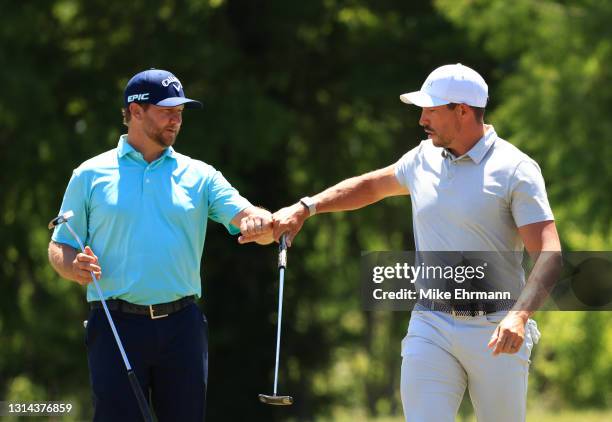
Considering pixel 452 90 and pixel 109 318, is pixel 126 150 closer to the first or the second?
pixel 109 318

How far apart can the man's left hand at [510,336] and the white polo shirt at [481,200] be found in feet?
1.58

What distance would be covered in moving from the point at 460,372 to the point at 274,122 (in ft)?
28.5

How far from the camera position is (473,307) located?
217 inches

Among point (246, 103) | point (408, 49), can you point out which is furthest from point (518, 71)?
point (246, 103)

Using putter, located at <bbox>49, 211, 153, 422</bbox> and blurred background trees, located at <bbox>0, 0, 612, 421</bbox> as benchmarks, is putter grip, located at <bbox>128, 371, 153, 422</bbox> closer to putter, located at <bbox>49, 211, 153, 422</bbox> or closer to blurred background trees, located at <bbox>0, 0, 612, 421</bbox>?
putter, located at <bbox>49, 211, 153, 422</bbox>

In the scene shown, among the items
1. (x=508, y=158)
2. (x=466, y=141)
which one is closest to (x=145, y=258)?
(x=466, y=141)

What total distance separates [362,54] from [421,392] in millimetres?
10461

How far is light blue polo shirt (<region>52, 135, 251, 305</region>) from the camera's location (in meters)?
5.42

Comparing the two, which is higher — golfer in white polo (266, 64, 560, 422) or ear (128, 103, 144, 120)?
ear (128, 103, 144, 120)

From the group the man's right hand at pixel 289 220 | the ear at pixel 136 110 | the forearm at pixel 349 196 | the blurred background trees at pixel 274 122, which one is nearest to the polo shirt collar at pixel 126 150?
the ear at pixel 136 110

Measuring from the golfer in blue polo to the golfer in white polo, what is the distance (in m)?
1.02

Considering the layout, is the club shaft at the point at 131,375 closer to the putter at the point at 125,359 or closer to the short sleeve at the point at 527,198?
the putter at the point at 125,359

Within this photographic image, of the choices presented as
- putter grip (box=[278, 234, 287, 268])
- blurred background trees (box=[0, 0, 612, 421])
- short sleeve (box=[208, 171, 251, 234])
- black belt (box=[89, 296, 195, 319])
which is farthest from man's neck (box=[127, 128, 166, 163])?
blurred background trees (box=[0, 0, 612, 421])

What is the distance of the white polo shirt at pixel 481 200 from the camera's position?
542 cm
